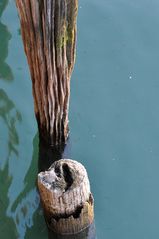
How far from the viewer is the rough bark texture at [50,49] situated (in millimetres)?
2885

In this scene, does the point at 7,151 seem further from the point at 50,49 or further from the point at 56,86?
the point at 50,49

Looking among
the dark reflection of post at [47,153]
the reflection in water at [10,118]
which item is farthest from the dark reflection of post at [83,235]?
the reflection in water at [10,118]

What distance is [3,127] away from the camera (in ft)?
13.9

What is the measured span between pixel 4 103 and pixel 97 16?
117 cm

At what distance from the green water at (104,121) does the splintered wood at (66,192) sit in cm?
55

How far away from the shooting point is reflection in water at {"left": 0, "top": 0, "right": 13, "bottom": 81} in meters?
4.59

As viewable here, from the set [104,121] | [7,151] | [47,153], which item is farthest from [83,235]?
[104,121]

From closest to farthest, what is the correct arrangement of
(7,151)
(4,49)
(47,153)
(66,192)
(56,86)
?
(66,192) < (56,86) < (47,153) < (7,151) < (4,49)

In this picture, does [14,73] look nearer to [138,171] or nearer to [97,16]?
[97,16]

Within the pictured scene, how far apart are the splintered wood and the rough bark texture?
15.2 inches

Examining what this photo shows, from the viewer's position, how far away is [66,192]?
9.78ft

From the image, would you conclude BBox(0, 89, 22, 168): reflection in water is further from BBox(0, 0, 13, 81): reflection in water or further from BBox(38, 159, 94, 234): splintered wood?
BBox(38, 159, 94, 234): splintered wood

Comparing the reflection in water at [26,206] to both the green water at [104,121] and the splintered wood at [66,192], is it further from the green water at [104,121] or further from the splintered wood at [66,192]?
the splintered wood at [66,192]

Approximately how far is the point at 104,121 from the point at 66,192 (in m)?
1.38
